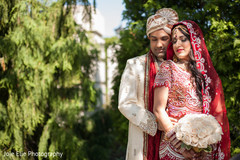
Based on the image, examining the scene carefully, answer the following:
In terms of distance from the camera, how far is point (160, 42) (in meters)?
2.43

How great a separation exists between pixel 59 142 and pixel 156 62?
101 inches

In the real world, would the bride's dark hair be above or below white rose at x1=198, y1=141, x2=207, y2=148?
above

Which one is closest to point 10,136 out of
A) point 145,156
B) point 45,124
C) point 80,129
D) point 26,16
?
point 45,124

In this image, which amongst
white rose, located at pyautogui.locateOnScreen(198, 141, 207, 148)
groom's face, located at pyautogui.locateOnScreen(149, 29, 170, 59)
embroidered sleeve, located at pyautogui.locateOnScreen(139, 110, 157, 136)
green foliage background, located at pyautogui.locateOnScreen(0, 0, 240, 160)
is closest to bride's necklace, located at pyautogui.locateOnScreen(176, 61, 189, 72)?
groom's face, located at pyautogui.locateOnScreen(149, 29, 170, 59)

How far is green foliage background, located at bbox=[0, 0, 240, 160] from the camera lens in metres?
3.32

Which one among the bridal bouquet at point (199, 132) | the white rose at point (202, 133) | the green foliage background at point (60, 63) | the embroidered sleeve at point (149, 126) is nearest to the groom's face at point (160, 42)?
the embroidered sleeve at point (149, 126)

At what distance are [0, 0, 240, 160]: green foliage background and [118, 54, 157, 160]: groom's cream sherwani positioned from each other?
1.33 meters

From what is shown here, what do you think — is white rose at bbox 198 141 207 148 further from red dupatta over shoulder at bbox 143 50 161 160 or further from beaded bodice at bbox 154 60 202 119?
red dupatta over shoulder at bbox 143 50 161 160

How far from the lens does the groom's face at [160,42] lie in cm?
242

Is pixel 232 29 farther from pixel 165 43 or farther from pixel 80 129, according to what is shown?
pixel 80 129

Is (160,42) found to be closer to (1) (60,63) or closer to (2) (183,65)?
(2) (183,65)

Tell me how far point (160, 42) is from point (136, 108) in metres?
0.73

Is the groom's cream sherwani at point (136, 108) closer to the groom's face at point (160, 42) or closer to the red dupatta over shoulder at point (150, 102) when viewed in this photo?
the red dupatta over shoulder at point (150, 102)

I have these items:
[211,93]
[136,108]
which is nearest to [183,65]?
[211,93]
